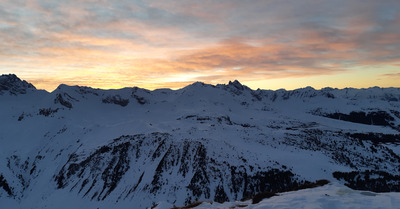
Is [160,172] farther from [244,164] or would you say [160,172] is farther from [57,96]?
[57,96]

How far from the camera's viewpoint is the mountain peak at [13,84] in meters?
143

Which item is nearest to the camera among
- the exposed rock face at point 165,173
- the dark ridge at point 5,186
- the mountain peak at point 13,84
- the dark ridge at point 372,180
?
the exposed rock face at point 165,173

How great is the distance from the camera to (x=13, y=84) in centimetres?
14812

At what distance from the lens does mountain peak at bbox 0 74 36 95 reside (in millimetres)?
142625

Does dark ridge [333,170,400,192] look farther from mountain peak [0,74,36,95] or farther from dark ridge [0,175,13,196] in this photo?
mountain peak [0,74,36,95]

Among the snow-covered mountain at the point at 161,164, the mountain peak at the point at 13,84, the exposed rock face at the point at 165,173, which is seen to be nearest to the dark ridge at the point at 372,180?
the snow-covered mountain at the point at 161,164

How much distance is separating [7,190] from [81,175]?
22.0m

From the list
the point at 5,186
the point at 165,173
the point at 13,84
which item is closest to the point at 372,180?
the point at 165,173

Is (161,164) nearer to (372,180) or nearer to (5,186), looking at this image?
(5,186)

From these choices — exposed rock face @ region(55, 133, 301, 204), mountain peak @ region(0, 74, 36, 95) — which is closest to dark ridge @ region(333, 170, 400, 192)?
exposed rock face @ region(55, 133, 301, 204)

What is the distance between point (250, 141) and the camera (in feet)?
282

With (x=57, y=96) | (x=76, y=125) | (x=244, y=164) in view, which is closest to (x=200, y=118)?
(x=76, y=125)

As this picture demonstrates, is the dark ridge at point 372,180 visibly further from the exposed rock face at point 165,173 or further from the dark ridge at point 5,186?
the dark ridge at point 5,186

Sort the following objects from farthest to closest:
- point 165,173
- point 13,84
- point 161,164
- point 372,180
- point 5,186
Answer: point 13,84
point 5,186
point 161,164
point 165,173
point 372,180
